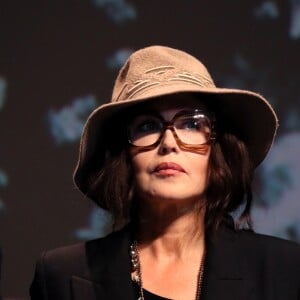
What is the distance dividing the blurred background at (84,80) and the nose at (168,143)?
786 millimetres

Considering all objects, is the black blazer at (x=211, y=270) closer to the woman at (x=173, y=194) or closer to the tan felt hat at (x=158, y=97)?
the woman at (x=173, y=194)

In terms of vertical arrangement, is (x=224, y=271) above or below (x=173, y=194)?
below

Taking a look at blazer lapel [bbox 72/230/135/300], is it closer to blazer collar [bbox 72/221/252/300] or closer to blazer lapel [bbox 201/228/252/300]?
blazer collar [bbox 72/221/252/300]

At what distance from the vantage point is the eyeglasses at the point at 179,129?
1007 millimetres

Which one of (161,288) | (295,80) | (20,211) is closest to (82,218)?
(20,211)

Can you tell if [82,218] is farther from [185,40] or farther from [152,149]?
[152,149]

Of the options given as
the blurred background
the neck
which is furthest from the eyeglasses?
the blurred background

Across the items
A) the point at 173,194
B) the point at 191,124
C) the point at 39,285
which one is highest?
the point at 191,124

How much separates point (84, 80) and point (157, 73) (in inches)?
30.1

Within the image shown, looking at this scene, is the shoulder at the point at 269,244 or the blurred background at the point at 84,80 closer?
the shoulder at the point at 269,244

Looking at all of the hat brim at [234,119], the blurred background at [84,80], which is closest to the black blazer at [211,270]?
the hat brim at [234,119]

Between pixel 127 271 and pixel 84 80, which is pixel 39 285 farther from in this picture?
pixel 84 80

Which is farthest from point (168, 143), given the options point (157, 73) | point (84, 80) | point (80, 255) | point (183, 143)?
point (84, 80)

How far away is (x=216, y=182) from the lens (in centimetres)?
106
